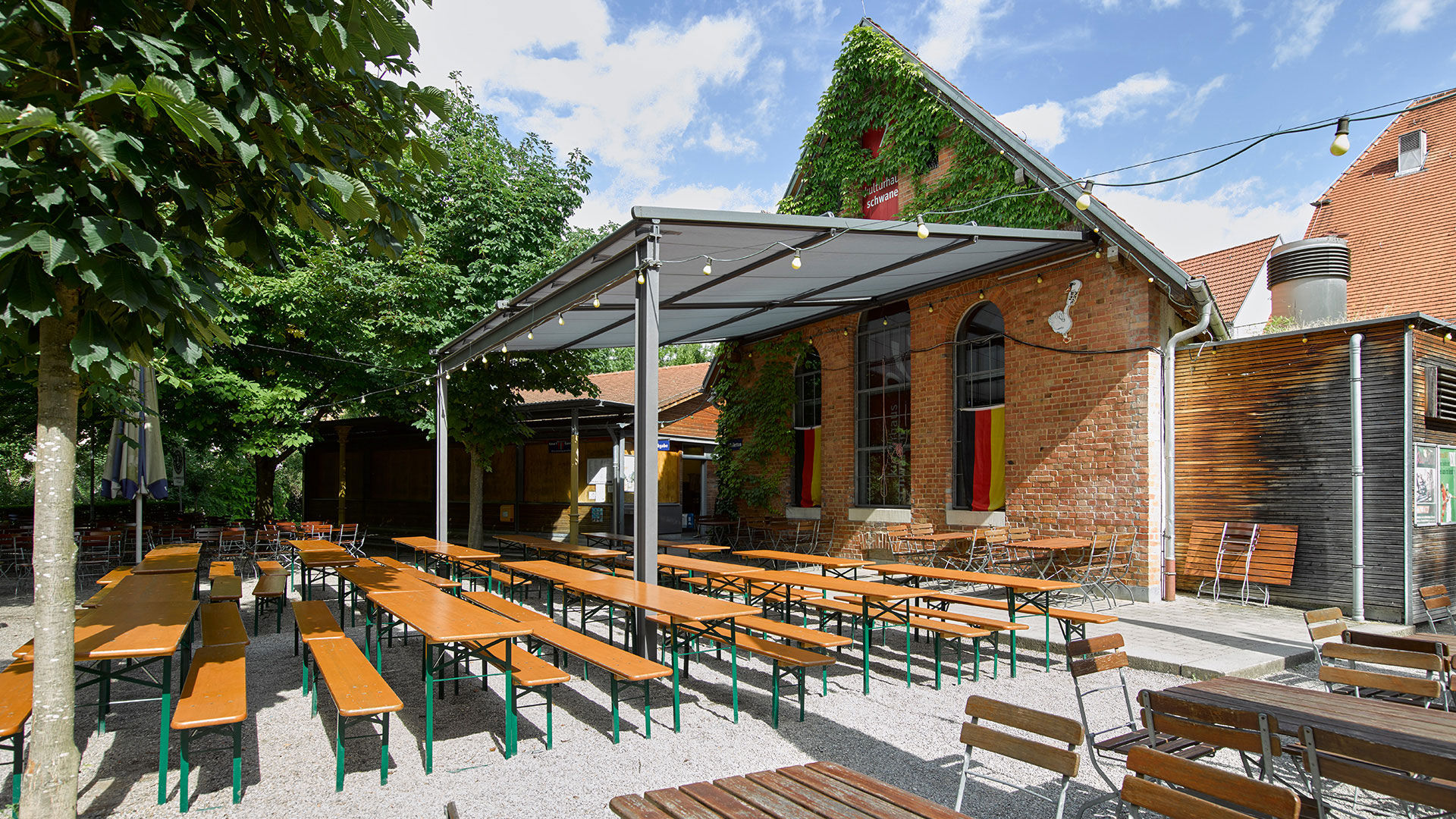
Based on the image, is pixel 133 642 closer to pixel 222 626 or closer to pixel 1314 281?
pixel 222 626

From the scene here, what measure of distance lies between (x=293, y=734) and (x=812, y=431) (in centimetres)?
1075

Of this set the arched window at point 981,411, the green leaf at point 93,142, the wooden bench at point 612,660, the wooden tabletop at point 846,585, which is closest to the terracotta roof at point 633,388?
the arched window at point 981,411

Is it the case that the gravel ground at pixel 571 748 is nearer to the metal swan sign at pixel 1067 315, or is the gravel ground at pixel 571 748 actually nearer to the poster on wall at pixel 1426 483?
the poster on wall at pixel 1426 483

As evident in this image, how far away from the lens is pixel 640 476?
22.7 ft

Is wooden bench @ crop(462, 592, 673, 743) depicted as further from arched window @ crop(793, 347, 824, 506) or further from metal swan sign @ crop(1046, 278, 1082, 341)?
arched window @ crop(793, 347, 824, 506)

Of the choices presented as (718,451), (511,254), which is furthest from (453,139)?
(718,451)

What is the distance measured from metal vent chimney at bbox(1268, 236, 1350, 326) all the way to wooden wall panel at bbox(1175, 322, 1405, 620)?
147 inches

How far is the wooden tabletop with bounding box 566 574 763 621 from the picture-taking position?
5336 mm

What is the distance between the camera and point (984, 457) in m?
11.7

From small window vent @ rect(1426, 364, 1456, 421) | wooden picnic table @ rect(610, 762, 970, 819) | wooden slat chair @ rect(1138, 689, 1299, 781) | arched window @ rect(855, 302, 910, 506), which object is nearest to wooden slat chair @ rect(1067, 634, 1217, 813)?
wooden slat chair @ rect(1138, 689, 1299, 781)

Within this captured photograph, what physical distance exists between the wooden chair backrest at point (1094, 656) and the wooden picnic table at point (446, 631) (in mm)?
2973

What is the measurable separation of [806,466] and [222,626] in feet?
34.4

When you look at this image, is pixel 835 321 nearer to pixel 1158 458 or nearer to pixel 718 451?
pixel 718 451

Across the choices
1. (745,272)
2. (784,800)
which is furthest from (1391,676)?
(745,272)
